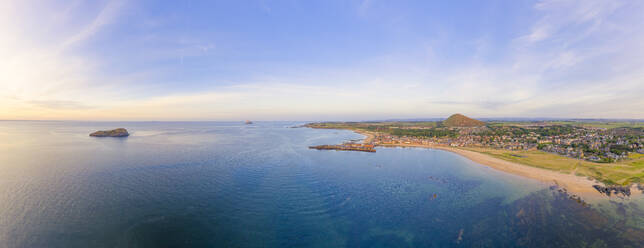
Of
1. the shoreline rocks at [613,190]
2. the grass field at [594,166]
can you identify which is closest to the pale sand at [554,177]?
the shoreline rocks at [613,190]

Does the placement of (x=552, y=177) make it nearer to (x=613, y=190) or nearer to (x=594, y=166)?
(x=613, y=190)

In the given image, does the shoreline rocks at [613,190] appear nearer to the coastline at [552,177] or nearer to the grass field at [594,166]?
the coastline at [552,177]

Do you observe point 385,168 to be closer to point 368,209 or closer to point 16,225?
point 368,209

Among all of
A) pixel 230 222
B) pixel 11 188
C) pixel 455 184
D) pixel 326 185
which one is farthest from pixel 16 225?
pixel 455 184

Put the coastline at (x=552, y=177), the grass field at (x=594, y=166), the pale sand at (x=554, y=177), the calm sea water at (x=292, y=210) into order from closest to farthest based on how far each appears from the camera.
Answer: the calm sea water at (x=292, y=210) → the pale sand at (x=554, y=177) → the coastline at (x=552, y=177) → the grass field at (x=594, y=166)

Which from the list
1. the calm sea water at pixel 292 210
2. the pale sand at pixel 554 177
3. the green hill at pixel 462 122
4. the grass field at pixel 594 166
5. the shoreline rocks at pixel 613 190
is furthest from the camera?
the green hill at pixel 462 122

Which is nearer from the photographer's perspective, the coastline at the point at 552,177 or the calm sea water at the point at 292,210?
the calm sea water at the point at 292,210

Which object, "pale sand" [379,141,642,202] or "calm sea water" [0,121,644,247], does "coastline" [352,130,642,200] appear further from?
"calm sea water" [0,121,644,247]

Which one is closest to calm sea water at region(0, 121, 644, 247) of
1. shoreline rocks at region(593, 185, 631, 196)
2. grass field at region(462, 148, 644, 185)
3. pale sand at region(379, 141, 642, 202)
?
shoreline rocks at region(593, 185, 631, 196)

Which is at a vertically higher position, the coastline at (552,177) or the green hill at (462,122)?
the green hill at (462,122)
